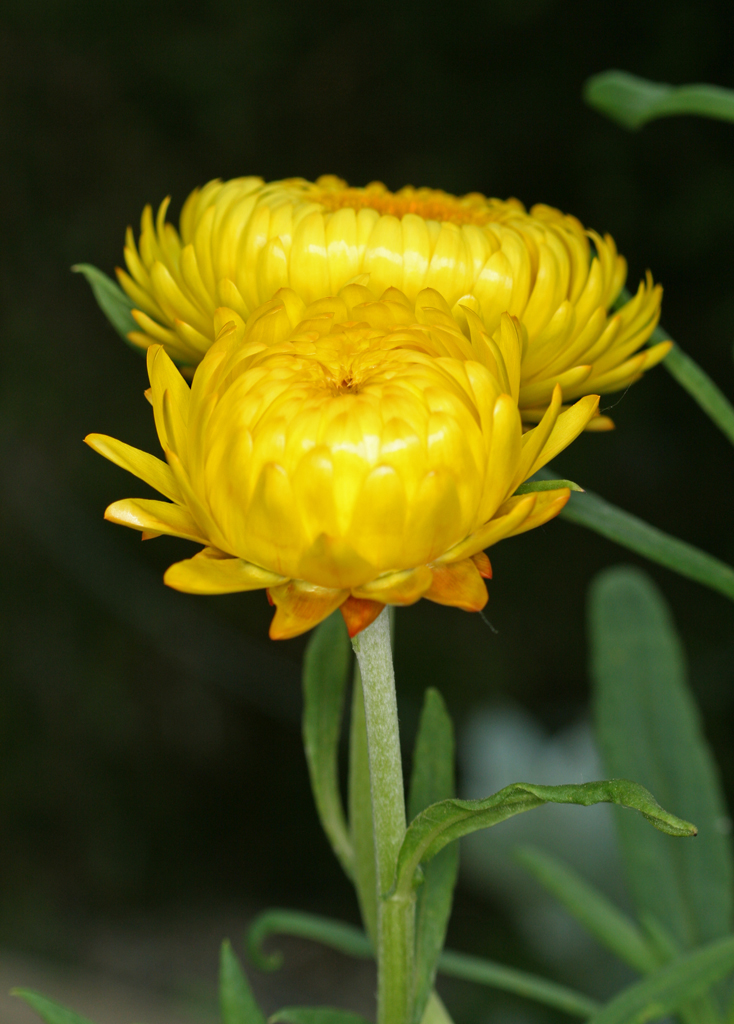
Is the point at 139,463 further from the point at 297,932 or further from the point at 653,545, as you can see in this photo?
the point at 297,932

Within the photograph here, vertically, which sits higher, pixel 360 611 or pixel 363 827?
pixel 360 611

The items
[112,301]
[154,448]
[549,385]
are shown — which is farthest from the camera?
[154,448]

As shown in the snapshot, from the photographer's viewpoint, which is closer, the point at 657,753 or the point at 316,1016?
the point at 316,1016

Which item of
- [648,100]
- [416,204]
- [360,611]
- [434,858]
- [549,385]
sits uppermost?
[648,100]

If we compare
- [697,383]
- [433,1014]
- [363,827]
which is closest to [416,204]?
[697,383]

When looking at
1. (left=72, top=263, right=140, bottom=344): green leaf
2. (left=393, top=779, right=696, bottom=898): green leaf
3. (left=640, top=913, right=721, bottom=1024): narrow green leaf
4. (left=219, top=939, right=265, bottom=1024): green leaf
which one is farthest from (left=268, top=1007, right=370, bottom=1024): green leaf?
(left=72, top=263, right=140, bottom=344): green leaf

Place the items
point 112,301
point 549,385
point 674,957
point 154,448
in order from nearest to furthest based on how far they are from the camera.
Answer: point 549,385, point 112,301, point 674,957, point 154,448

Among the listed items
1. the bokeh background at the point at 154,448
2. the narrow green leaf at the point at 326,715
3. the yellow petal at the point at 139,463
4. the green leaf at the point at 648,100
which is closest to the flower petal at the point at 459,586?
the yellow petal at the point at 139,463

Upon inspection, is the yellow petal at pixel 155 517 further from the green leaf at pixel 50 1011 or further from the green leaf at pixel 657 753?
the green leaf at pixel 657 753

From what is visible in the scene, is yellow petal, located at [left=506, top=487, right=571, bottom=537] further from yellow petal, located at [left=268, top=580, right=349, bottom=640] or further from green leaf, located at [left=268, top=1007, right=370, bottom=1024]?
green leaf, located at [left=268, top=1007, right=370, bottom=1024]
